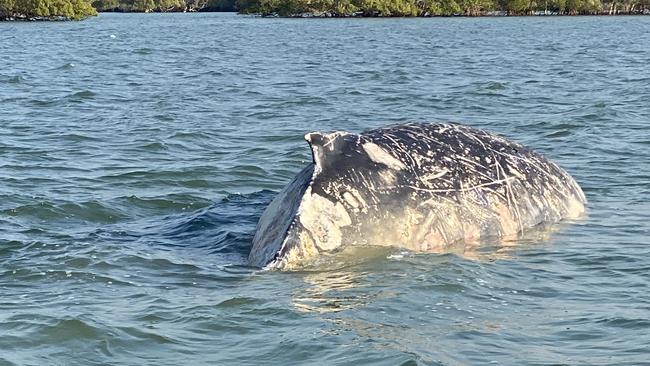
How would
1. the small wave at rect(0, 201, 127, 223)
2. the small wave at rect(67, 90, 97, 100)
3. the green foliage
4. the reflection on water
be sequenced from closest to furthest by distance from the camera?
the reflection on water → the small wave at rect(0, 201, 127, 223) → the small wave at rect(67, 90, 97, 100) → the green foliage

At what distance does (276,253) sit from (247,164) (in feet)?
20.3

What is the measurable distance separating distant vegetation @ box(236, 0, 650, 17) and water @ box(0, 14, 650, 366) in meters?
93.8

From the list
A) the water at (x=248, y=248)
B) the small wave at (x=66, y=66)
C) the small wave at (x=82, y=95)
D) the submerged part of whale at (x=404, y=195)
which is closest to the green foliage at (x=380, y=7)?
the small wave at (x=66, y=66)

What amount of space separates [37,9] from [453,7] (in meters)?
43.7

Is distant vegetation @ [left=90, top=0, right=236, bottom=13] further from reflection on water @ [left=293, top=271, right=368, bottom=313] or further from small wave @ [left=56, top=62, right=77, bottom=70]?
reflection on water @ [left=293, top=271, right=368, bottom=313]

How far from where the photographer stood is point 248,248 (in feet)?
30.6

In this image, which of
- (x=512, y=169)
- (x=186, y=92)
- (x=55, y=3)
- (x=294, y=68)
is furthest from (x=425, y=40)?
(x=55, y=3)

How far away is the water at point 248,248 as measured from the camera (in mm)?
6945

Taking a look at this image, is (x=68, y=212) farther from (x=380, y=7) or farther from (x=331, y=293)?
(x=380, y=7)

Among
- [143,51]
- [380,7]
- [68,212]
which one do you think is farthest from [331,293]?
[380,7]

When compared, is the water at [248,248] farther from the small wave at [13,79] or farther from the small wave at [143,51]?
the small wave at [143,51]

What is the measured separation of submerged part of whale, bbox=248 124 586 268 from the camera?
27.2 feet

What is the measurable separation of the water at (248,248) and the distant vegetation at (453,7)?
308ft

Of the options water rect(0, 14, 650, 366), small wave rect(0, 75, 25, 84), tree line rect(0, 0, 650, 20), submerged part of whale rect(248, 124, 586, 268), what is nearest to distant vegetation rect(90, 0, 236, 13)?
tree line rect(0, 0, 650, 20)
